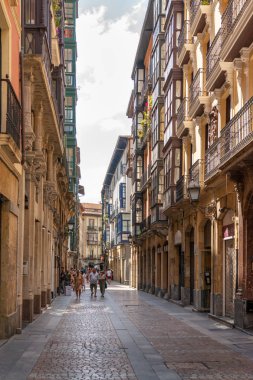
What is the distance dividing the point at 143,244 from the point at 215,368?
127 ft

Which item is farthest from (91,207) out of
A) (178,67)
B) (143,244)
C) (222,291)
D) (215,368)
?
(215,368)

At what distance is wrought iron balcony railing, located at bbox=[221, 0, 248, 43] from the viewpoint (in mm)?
18834

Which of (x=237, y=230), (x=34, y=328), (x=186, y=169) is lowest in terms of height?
(x=34, y=328)

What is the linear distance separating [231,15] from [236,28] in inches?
73.0

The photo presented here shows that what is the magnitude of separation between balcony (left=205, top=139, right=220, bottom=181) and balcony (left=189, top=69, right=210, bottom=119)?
265cm

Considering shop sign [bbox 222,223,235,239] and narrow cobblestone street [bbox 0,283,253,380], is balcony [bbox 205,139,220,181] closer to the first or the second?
shop sign [bbox 222,223,235,239]

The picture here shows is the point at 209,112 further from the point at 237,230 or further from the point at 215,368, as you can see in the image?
the point at 215,368

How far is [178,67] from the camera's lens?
3209 cm

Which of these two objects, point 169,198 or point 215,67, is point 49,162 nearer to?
point 169,198

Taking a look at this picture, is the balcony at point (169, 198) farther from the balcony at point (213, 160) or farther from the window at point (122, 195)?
the window at point (122, 195)

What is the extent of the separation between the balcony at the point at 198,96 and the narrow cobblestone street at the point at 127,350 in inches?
311

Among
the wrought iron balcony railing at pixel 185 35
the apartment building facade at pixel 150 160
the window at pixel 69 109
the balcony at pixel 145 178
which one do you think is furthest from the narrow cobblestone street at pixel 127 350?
the window at pixel 69 109

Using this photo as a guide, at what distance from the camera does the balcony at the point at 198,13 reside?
82.1 ft

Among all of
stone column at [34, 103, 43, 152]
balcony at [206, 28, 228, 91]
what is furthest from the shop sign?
stone column at [34, 103, 43, 152]
